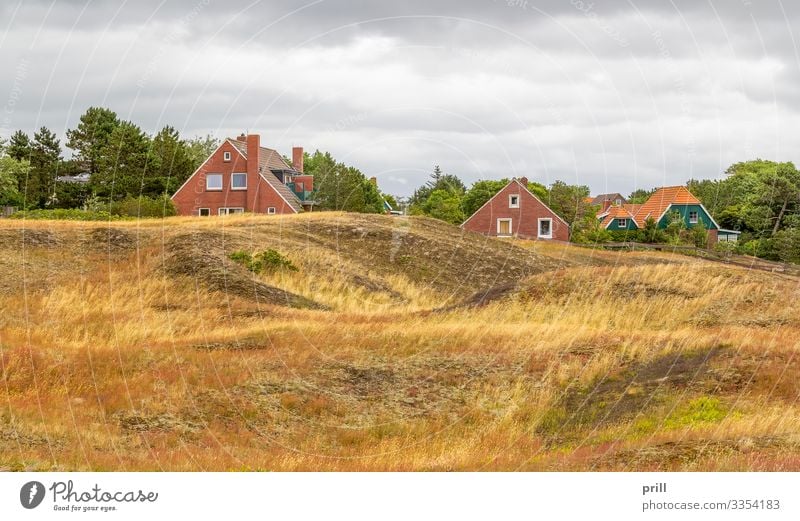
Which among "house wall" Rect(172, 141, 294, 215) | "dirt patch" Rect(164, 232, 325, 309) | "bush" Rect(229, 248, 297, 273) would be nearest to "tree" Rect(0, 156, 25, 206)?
"house wall" Rect(172, 141, 294, 215)

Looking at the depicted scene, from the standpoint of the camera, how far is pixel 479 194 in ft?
242

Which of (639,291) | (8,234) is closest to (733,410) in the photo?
(639,291)

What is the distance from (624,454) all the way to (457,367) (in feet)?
32.6

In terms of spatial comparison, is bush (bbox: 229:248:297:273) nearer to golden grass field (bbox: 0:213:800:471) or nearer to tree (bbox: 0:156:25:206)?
golden grass field (bbox: 0:213:800:471)

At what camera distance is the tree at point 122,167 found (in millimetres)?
92312

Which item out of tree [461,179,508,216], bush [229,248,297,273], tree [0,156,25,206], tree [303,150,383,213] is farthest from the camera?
tree [0,156,25,206]

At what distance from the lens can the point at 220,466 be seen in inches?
698

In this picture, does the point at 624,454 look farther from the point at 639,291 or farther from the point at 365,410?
the point at 639,291

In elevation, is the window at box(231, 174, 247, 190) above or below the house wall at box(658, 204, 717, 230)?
above

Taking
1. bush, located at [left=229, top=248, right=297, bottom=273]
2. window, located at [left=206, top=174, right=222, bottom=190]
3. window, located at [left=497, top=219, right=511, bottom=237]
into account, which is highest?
window, located at [left=206, top=174, right=222, bottom=190]

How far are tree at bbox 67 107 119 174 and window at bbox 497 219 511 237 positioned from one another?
59148mm

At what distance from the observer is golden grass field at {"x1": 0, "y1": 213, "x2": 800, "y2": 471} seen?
19781 millimetres

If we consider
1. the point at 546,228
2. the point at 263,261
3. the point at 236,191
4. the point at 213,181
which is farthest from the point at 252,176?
the point at 263,261

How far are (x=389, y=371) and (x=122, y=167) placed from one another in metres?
74.5
